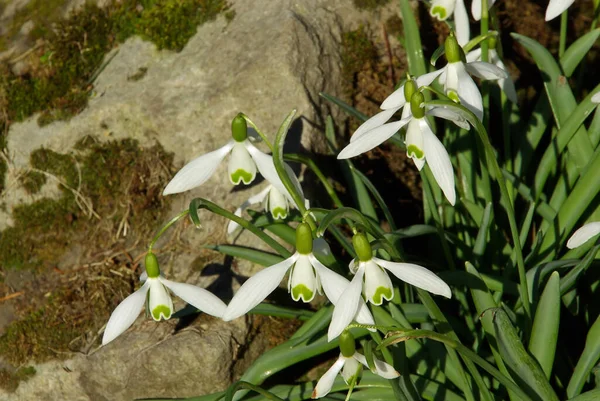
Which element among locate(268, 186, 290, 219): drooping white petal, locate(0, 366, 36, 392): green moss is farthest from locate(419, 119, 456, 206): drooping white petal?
locate(0, 366, 36, 392): green moss

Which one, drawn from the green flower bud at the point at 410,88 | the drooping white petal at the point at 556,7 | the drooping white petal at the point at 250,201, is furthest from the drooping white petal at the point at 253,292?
the drooping white petal at the point at 556,7

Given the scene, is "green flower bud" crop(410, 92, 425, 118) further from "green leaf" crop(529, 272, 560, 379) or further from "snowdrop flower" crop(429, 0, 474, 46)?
"snowdrop flower" crop(429, 0, 474, 46)

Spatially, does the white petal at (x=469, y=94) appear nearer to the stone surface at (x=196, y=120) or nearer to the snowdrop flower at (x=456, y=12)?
the snowdrop flower at (x=456, y=12)

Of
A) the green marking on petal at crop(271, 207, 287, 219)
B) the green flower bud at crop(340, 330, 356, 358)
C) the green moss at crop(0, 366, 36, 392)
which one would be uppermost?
the green flower bud at crop(340, 330, 356, 358)

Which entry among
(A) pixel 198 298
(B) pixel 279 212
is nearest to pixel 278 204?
(B) pixel 279 212

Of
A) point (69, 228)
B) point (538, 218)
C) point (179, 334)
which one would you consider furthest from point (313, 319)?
point (69, 228)

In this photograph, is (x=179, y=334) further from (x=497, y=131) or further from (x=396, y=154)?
(x=497, y=131)

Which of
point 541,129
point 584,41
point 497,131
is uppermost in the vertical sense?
point 584,41
